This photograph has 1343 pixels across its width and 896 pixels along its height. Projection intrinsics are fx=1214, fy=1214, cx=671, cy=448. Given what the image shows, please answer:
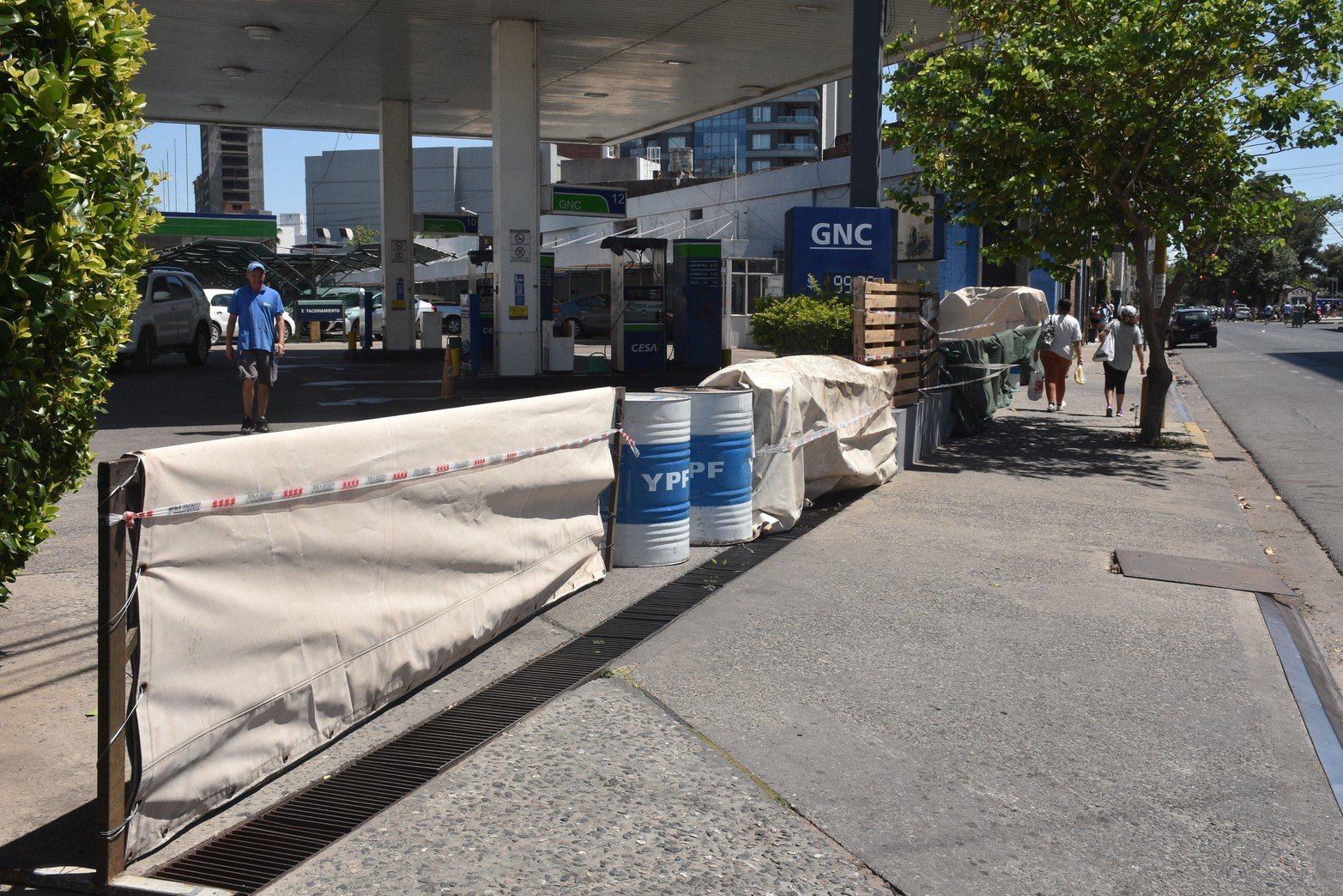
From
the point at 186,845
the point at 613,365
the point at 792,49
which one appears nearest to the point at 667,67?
the point at 792,49

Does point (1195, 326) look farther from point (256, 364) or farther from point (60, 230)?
point (60, 230)

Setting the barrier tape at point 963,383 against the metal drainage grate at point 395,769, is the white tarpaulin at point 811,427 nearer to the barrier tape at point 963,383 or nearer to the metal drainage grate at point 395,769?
the metal drainage grate at point 395,769

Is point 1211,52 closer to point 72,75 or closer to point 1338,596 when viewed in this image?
point 1338,596

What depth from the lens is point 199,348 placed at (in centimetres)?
2583

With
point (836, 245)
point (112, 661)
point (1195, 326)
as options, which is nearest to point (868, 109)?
point (836, 245)

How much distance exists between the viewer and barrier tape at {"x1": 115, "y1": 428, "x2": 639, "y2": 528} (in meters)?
3.65

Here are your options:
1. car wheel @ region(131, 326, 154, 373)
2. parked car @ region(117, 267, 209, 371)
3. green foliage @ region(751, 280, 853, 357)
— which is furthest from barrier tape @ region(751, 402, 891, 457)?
car wheel @ region(131, 326, 154, 373)

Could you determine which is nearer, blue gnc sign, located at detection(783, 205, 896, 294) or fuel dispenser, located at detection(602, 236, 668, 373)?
blue gnc sign, located at detection(783, 205, 896, 294)

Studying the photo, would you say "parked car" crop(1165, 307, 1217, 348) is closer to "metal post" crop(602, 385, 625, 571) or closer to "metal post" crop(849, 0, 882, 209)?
"metal post" crop(849, 0, 882, 209)

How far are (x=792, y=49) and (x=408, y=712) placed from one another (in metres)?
21.0

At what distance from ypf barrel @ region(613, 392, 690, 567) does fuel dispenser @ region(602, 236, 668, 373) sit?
55.0 feet

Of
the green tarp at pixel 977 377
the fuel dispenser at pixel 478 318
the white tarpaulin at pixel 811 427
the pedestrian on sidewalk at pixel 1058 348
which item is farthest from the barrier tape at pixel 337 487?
the fuel dispenser at pixel 478 318

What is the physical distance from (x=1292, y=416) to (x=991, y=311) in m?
5.68

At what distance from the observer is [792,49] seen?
23.8 m
